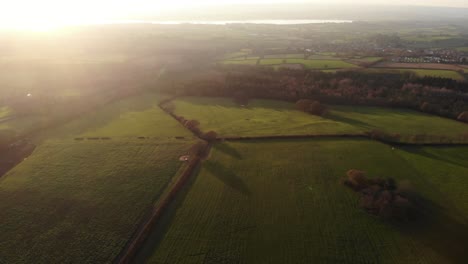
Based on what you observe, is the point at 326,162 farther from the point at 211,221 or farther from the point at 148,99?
the point at 148,99

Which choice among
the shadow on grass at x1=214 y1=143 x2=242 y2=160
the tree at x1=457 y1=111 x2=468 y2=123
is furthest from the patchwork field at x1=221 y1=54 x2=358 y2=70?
the shadow on grass at x1=214 y1=143 x2=242 y2=160

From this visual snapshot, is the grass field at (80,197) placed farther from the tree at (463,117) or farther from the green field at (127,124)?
the tree at (463,117)

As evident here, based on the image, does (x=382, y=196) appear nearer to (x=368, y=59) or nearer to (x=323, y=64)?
(x=323, y=64)

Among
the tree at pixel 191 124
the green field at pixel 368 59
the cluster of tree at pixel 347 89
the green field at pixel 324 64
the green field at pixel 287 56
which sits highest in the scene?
the green field at pixel 287 56

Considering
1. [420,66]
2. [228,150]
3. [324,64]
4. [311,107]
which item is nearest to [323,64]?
[324,64]

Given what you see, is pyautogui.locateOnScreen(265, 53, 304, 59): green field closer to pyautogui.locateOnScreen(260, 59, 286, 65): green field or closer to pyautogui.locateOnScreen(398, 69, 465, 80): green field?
pyautogui.locateOnScreen(260, 59, 286, 65): green field

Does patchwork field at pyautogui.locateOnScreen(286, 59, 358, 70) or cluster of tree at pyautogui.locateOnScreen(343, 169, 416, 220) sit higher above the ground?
patchwork field at pyautogui.locateOnScreen(286, 59, 358, 70)

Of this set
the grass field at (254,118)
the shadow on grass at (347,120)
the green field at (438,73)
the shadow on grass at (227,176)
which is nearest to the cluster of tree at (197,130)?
the grass field at (254,118)
